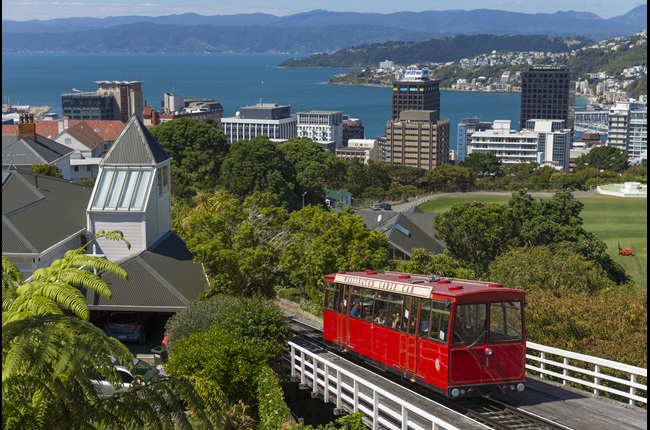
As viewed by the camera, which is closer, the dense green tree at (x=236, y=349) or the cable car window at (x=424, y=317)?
the cable car window at (x=424, y=317)

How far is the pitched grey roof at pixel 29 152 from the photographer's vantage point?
61.7 meters

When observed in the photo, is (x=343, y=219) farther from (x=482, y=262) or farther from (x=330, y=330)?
(x=482, y=262)

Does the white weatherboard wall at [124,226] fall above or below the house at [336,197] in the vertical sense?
above

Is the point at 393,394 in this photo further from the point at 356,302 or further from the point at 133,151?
the point at 133,151

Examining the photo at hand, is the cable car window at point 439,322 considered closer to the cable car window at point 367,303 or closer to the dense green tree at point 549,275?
the cable car window at point 367,303

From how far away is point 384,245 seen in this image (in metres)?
30.9

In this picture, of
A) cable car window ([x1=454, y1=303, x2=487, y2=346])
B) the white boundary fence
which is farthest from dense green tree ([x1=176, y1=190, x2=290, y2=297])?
cable car window ([x1=454, y1=303, x2=487, y2=346])

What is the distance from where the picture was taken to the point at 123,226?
28562 millimetres

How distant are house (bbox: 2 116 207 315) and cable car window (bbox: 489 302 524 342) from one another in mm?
12053

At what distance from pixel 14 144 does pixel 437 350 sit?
54.1m

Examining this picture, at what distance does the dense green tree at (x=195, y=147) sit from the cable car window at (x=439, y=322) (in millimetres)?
55076

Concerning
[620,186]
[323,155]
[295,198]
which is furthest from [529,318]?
[620,186]

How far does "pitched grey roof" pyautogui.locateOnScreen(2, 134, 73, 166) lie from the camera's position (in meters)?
61.7

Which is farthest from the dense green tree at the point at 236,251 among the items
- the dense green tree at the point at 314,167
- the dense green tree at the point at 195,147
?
the dense green tree at the point at 314,167
